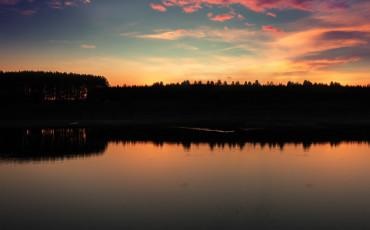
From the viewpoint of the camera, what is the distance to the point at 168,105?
12544cm

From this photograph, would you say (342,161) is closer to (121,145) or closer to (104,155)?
(104,155)

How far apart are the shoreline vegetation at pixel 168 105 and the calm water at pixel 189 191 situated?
159ft

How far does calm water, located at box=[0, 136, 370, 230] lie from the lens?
17.2 metres

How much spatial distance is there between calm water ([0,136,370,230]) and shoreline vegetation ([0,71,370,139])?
48.3 metres

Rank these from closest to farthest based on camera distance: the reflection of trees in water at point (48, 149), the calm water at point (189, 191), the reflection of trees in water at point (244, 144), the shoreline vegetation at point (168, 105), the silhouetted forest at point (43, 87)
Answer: the calm water at point (189, 191), the reflection of trees in water at point (48, 149), the reflection of trees in water at point (244, 144), the shoreline vegetation at point (168, 105), the silhouetted forest at point (43, 87)

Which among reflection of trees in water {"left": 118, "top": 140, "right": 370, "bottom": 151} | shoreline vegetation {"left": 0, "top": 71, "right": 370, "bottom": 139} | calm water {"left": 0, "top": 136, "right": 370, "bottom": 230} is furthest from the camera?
shoreline vegetation {"left": 0, "top": 71, "right": 370, "bottom": 139}

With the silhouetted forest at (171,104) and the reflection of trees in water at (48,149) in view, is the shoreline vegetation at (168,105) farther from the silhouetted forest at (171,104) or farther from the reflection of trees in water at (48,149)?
the reflection of trees in water at (48,149)

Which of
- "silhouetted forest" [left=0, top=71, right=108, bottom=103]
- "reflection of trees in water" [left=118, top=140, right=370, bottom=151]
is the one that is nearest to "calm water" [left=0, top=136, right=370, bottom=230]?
"reflection of trees in water" [left=118, top=140, right=370, bottom=151]

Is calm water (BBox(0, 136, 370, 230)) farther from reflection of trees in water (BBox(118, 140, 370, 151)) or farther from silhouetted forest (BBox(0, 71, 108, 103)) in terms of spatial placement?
silhouetted forest (BBox(0, 71, 108, 103))

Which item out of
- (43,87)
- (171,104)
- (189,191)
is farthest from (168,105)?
(189,191)

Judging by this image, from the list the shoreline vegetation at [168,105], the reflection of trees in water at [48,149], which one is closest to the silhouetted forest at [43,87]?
the shoreline vegetation at [168,105]

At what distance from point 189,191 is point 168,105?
103 metres

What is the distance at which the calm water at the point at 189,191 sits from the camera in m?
17.2

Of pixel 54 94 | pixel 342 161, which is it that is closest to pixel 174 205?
pixel 342 161
